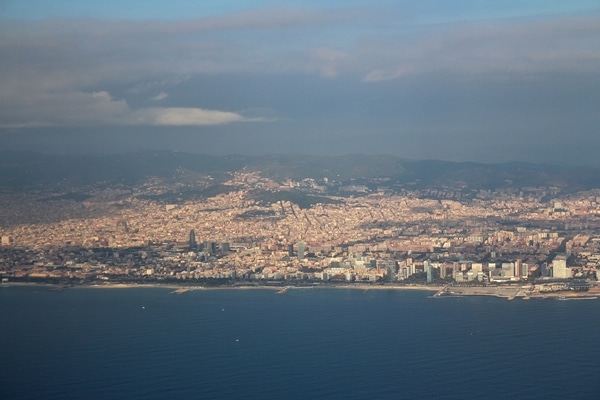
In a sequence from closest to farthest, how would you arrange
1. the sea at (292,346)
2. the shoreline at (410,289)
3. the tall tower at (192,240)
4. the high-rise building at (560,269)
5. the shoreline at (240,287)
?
1. the sea at (292,346)
2. the shoreline at (410,289)
3. the shoreline at (240,287)
4. the high-rise building at (560,269)
5. the tall tower at (192,240)

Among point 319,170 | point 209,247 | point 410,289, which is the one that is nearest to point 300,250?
point 209,247

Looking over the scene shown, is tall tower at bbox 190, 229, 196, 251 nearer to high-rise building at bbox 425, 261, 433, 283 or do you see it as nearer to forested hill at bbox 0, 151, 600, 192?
forested hill at bbox 0, 151, 600, 192

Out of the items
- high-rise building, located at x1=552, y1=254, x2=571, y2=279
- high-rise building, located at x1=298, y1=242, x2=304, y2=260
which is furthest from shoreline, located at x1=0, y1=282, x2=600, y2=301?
high-rise building, located at x1=298, y1=242, x2=304, y2=260

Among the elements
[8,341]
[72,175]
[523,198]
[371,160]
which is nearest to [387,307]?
[8,341]

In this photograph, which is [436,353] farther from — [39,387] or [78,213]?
[78,213]

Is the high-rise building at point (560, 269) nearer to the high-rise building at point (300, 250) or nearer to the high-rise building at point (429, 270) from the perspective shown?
the high-rise building at point (429, 270)

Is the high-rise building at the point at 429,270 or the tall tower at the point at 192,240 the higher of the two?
the tall tower at the point at 192,240

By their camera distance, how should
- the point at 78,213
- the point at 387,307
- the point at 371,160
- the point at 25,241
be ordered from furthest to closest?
the point at 371,160 → the point at 78,213 → the point at 25,241 → the point at 387,307

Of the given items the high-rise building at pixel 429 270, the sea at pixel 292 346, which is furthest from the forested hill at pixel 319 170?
the high-rise building at pixel 429 270
